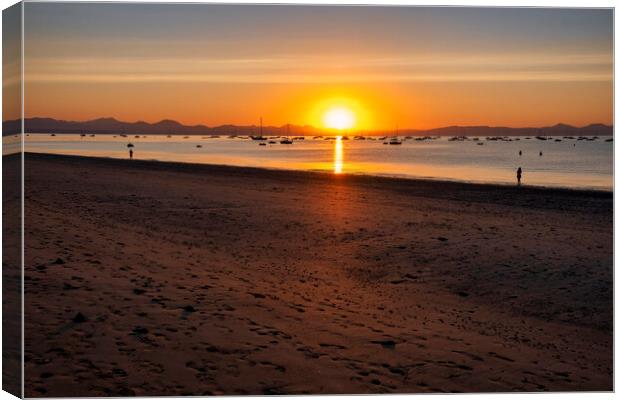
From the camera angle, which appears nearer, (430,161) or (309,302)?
(309,302)

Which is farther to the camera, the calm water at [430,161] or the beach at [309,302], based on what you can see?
the calm water at [430,161]

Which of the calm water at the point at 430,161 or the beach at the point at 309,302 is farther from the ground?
the calm water at the point at 430,161

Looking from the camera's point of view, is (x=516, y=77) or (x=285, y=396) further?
(x=516, y=77)

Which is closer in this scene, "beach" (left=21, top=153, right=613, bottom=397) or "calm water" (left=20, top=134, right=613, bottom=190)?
"beach" (left=21, top=153, right=613, bottom=397)

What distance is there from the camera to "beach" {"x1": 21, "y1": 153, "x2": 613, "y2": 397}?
613cm

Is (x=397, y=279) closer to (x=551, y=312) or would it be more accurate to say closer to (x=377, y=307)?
(x=377, y=307)

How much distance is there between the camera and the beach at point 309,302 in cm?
613

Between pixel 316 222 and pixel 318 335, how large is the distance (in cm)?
788

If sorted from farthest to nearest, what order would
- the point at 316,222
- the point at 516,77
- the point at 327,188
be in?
the point at 327,188
the point at 316,222
the point at 516,77

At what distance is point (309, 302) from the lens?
27.1 feet

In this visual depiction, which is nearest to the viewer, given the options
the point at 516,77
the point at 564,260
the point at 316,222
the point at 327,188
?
the point at 516,77

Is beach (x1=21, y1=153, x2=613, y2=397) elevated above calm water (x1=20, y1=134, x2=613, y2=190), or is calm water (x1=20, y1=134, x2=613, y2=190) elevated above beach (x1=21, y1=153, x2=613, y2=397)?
calm water (x1=20, y1=134, x2=613, y2=190)

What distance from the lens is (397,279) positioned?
974 centimetres

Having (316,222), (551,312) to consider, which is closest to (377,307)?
(551,312)
